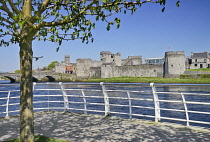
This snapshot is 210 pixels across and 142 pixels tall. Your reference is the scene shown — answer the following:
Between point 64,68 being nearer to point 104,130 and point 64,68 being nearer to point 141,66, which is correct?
point 141,66

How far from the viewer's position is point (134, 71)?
240 ft

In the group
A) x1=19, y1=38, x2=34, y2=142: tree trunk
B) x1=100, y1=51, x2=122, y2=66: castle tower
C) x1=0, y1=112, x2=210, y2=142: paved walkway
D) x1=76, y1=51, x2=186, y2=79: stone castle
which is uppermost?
x1=100, y1=51, x2=122, y2=66: castle tower

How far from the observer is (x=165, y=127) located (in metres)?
6.51

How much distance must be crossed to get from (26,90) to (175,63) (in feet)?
207

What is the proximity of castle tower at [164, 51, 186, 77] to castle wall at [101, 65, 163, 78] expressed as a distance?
16.3 ft

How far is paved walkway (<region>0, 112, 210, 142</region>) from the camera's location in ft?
18.1

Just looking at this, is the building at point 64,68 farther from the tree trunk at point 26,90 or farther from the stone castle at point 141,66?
the tree trunk at point 26,90

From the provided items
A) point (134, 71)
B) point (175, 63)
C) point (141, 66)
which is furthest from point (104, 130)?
point (134, 71)

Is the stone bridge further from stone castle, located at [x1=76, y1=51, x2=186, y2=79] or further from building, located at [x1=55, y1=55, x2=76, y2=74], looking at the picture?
building, located at [x1=55, y1=55, x2=76, y2=74]

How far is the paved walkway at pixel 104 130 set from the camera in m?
5.53

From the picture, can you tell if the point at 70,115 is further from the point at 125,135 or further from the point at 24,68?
the point at 24,68

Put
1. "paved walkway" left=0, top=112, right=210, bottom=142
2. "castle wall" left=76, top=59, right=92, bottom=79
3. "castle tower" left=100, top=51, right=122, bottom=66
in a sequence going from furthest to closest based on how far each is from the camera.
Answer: "castle tower" left=100, top=51, right=122, bottom=66 < "castle wall" left=76, top=59, right=92, bottom=79 < "paved walkway" left=0, top=112, right=210, bottom=142

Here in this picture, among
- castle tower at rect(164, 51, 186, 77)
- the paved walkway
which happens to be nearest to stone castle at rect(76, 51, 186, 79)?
castle tower at rect(164, 51, 186, 77)

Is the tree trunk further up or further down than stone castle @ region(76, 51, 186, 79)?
further down
